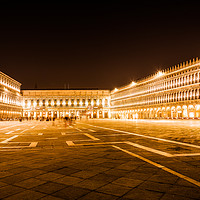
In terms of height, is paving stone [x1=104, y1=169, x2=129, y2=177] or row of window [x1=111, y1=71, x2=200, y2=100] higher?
row of window [x1=111, y1=71, x2=200, y2=100]

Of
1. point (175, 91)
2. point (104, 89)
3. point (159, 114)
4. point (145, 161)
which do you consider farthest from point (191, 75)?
point (104, 89)

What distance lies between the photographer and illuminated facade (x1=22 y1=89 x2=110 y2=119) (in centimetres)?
12775

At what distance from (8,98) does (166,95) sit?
65423mm

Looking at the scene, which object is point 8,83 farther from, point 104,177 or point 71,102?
point 104,177

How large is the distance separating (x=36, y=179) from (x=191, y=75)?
66.1 metres

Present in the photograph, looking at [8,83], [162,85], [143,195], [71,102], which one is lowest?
[143,195]

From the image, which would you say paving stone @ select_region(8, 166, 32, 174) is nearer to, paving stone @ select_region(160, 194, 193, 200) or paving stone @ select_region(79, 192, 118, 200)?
paving stone @ select_region(79, 192, 118, 200)

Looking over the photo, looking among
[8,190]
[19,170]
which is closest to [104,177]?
[8,190]

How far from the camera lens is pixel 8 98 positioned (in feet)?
308

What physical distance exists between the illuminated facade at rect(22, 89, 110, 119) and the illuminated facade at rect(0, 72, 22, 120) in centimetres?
1645

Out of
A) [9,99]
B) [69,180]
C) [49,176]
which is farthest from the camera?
[9,99]

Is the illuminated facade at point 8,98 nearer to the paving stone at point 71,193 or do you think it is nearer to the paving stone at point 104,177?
the paving stone at point 104,177

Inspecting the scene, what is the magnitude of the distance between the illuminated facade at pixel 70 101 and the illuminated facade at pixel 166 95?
21591 mm

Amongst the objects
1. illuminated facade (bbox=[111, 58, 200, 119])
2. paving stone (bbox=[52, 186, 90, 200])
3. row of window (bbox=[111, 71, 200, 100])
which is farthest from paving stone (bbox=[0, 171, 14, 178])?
row of window (bbox=[111, 71, 200, 100])
